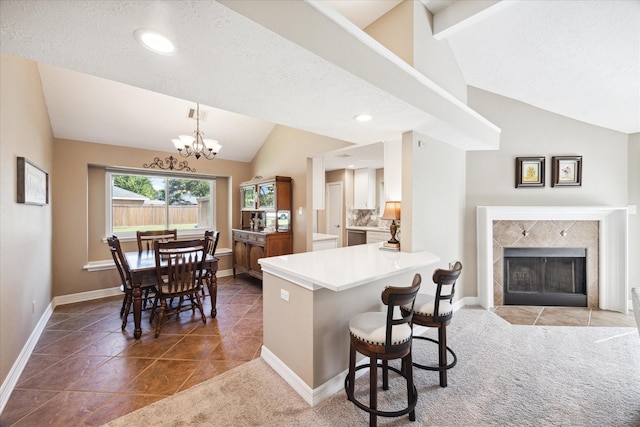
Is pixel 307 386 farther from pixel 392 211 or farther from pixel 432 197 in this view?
pixel 432 197

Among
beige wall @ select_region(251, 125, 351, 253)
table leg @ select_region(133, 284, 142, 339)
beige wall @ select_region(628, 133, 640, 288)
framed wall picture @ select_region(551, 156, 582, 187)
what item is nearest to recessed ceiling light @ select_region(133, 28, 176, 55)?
table leg @ select_region(133, 284, 142, 339)

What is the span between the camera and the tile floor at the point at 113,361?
186 centimetres

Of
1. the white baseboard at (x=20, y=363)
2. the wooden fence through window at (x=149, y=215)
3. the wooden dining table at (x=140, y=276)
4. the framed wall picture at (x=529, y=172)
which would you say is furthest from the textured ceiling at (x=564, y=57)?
the wooden fence through window at (x=149, y=215)

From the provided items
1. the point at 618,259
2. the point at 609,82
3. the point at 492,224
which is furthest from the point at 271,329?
the point at 618,259

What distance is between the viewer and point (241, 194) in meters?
5.73

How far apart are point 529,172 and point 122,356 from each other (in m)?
5.41

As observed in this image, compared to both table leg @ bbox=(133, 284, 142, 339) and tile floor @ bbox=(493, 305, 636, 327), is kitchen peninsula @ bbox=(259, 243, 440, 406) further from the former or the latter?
tile floor @ bbox=(493, 305, 636, 327)

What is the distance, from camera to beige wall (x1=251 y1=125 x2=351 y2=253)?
433cm

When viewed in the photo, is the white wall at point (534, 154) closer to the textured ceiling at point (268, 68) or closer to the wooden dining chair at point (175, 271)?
the textured ceiling at point (268, 68)

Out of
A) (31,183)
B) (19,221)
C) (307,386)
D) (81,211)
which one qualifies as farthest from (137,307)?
(81,211)

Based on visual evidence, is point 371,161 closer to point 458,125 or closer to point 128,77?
point 458,125

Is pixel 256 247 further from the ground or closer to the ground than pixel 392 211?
closer to the ground

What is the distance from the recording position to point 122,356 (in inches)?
98.9

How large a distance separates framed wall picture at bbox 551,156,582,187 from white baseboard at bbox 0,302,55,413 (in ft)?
20.2
